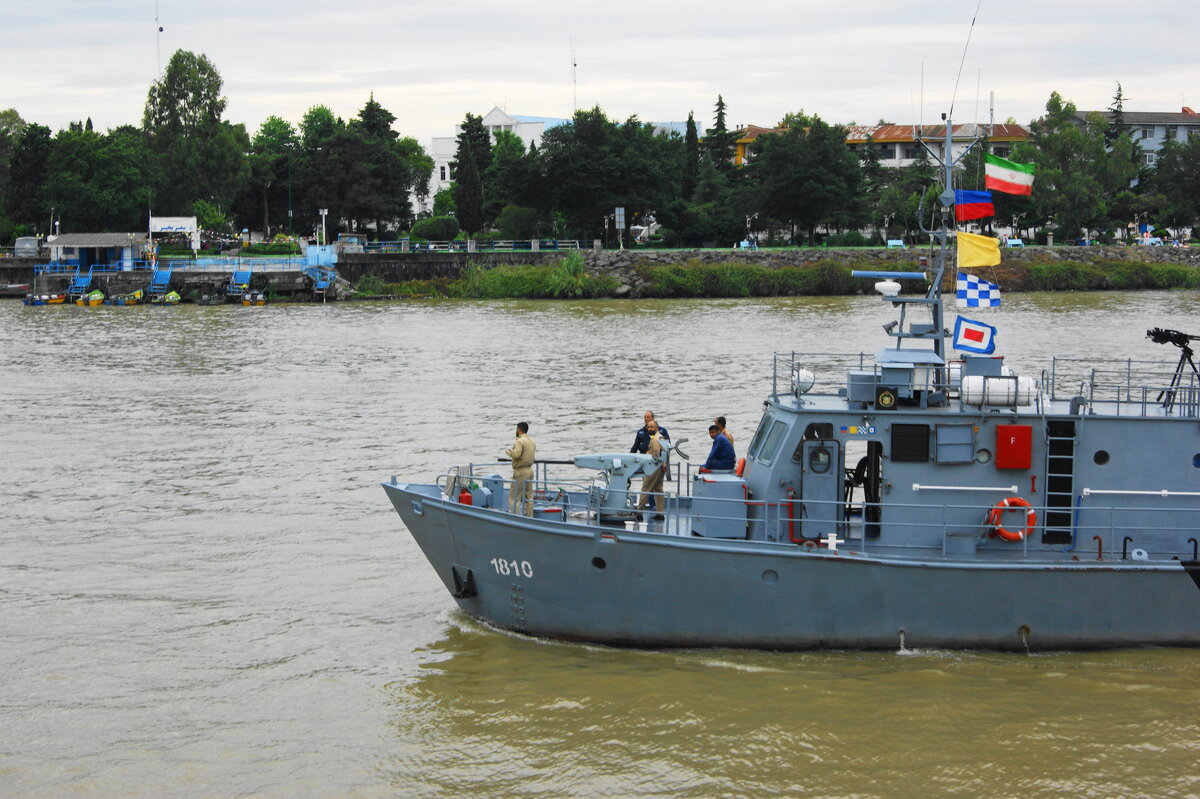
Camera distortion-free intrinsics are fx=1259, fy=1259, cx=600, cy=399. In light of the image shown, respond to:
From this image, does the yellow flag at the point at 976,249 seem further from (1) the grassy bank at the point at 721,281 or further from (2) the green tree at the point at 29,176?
(2) the green tree at the point at 29,176

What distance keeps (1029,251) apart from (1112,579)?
60756 millimetres

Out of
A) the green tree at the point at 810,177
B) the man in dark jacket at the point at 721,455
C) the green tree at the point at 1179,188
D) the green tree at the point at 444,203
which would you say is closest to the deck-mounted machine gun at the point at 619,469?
the man in dark jacket at the point at 721,455

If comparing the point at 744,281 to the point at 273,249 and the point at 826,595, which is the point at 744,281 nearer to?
the point at 273,249

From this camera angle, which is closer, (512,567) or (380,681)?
(380,681)

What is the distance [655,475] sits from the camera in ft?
46.9

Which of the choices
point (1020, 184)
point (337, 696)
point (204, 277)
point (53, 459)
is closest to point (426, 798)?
point (337, 696)

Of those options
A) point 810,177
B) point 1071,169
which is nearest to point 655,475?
point 810,177

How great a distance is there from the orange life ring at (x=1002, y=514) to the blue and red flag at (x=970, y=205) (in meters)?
3.09

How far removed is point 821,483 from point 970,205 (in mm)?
3463

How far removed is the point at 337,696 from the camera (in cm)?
1320

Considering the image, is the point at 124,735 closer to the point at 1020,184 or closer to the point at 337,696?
the point at 337,696

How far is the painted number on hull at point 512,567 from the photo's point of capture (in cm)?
1369

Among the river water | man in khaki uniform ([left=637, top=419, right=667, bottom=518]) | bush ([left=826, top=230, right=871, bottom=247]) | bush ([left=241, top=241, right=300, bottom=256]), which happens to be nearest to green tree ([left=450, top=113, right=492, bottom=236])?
bush ([left=241, top=241, right=300, bottom=256])

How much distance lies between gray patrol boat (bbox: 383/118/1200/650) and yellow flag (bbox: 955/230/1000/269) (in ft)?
0.91
